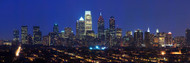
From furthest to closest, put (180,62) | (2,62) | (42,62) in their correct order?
1. (180,62)
2. (42,62)
3. (2,62)

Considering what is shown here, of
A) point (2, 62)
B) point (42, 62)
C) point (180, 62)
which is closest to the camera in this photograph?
point (2, 62)

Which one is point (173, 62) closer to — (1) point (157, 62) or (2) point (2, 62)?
(1) point (157, 62)

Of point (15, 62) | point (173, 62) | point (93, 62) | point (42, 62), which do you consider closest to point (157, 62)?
point (173, 62)

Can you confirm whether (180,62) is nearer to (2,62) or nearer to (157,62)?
(157,62)

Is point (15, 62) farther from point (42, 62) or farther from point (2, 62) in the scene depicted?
point (42, 62)

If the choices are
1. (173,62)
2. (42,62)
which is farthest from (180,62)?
(42,62)

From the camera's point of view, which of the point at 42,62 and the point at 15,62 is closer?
the point at 15,62

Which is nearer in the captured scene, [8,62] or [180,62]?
[8,62]

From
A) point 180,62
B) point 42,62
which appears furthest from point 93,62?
point 180,62
